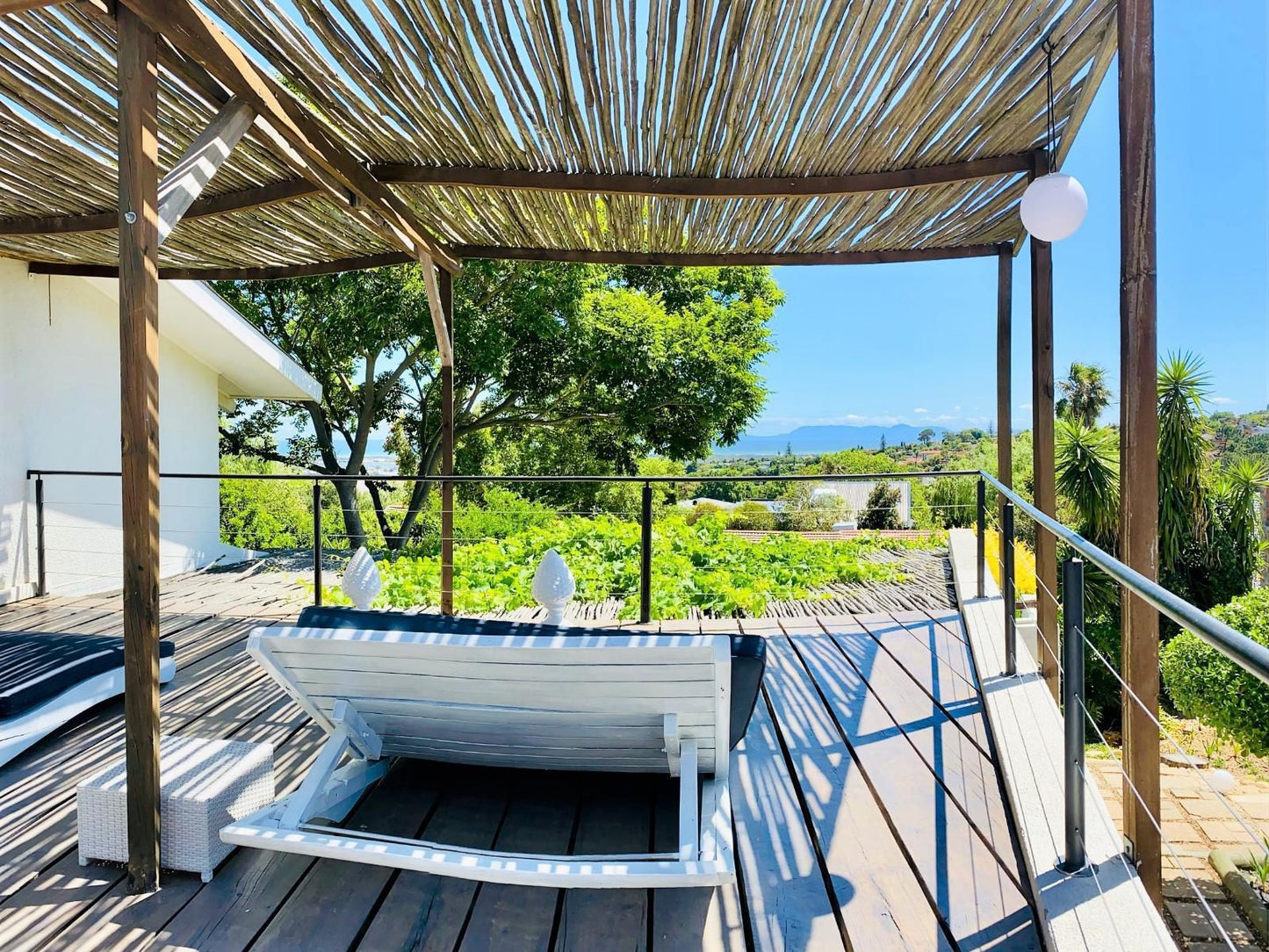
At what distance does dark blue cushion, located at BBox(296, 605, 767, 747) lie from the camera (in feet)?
5.91

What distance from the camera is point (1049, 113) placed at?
2645mm

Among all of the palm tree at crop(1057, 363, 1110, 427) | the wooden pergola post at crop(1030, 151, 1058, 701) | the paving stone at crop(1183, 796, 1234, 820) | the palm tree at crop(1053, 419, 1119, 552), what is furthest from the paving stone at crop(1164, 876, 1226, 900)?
the palm tree at crop(1057, 363, 1110, 427)

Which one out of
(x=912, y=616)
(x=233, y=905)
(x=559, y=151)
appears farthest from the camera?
(x=912, y=616)

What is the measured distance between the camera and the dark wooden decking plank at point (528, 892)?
5.29 feet

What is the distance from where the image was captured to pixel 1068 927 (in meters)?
1.54

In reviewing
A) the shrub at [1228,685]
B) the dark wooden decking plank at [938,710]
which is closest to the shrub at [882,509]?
the shrub at [1228,685]

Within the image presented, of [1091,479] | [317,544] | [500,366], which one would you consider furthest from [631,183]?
[1091,479]

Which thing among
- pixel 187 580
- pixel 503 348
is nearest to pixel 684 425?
pixel 503 348

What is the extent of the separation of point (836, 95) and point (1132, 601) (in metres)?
1.91

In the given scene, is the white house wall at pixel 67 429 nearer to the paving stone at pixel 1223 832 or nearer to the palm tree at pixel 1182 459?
the paving stone at pixel 1223 832

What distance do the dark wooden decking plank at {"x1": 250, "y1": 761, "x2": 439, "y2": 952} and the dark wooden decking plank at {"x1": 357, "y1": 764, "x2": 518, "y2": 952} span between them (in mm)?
37

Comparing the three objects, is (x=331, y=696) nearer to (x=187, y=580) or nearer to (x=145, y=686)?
(x=145, y=686)

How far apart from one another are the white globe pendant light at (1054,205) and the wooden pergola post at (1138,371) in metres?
0.46

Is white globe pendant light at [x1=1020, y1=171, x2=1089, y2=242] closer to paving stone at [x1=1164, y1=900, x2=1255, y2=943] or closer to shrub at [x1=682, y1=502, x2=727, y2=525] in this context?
paving stone at [x1=1164, y1=900, x2=1255, y2=943]
